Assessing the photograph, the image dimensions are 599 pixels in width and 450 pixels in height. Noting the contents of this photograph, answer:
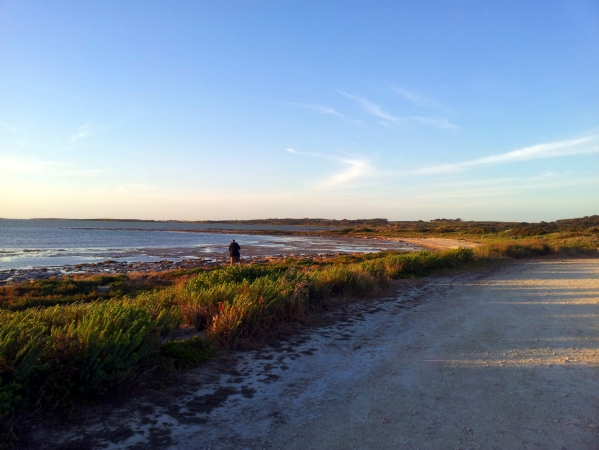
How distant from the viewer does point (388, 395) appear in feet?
16.8

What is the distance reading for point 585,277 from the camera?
1694cm

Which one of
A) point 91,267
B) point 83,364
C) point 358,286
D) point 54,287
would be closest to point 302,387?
point 83,364

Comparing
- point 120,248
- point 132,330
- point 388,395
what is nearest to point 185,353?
point 132,330

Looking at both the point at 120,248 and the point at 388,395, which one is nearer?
the point at 388,395

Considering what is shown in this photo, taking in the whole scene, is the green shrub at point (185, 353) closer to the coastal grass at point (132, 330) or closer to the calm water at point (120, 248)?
the coastal grass at point (132, 330)

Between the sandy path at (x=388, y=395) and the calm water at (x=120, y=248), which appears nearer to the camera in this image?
the sandy path at (x=388, y=395)

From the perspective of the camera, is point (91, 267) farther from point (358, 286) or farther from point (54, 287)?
point (358, 286)

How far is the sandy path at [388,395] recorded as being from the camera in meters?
4.03

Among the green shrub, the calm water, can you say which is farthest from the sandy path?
the calm water

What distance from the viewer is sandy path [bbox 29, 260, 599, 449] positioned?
4.03 metres

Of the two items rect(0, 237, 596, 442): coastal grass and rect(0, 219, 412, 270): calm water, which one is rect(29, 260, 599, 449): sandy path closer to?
rect(0, 237, 596, 442): coastal grass

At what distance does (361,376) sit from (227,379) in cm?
177

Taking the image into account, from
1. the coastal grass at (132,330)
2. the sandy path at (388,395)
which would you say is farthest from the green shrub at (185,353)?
the sandy path at (388,395)

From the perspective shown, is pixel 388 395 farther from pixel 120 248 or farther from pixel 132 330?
pixel 120 248
